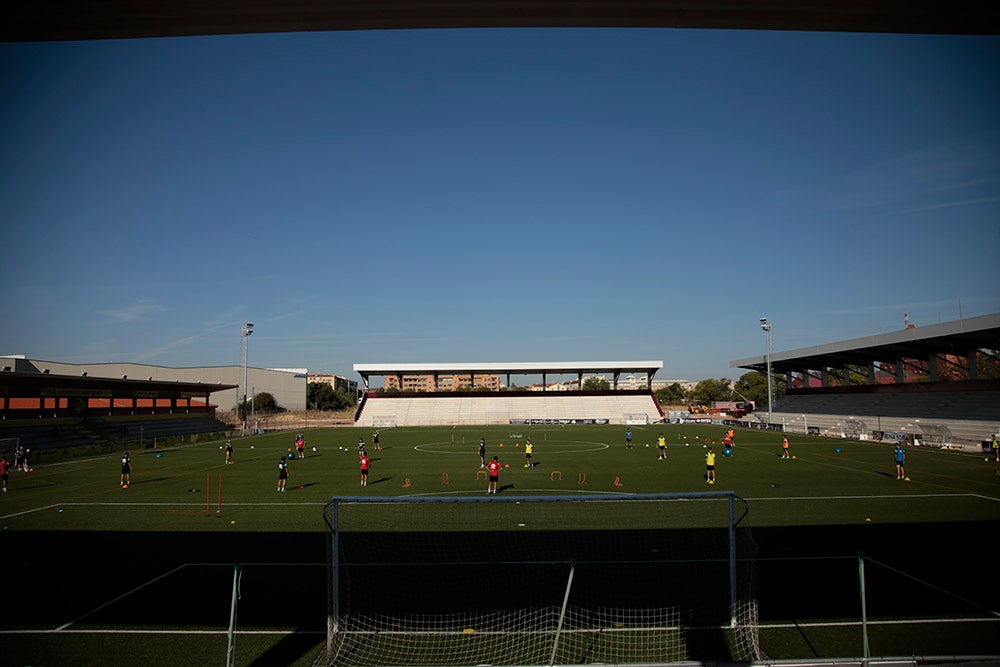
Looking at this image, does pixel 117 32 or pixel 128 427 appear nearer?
pixel 117 32

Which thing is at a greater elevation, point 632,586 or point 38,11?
point 38,11

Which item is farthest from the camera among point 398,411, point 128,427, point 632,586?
point 398,411

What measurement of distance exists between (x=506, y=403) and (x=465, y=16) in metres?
76.6

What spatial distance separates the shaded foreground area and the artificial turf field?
46mm

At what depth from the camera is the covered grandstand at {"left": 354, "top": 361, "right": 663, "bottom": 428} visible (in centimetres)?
7444

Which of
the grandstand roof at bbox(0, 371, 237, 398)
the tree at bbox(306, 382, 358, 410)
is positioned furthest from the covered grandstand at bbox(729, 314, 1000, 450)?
the tree at bbox(306, 382, 358, 410)

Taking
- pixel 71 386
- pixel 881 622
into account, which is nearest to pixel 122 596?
pixel 881 622

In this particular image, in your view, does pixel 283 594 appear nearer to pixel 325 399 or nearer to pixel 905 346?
pixel 905 346

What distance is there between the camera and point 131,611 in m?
10.2

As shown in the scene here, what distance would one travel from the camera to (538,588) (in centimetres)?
1112

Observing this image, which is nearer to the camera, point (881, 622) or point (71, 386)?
point (881, 622)

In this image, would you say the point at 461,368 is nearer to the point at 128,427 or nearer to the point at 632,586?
the point at 128,427

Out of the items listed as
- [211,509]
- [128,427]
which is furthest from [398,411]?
[211,509]

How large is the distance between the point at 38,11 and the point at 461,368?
8042 centimetres
